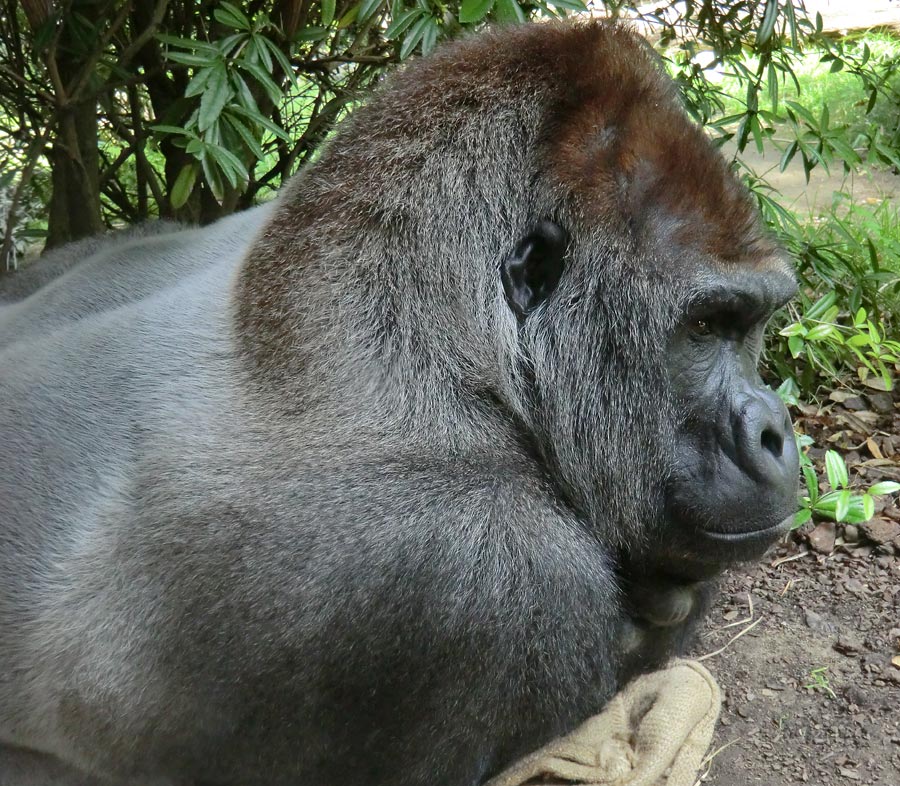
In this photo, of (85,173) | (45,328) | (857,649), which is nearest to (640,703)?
(857,649)

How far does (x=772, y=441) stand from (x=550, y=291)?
20.9 inches

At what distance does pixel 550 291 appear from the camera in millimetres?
2006

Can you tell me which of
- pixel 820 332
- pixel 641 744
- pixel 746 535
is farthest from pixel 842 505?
pixel 746 535

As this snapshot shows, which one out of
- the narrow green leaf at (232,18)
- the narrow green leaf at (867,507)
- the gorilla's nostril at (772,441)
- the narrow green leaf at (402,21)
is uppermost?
the narrow green leaf at (232,18)

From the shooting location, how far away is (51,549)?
2035mm

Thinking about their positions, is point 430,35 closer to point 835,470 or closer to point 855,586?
point 835,470

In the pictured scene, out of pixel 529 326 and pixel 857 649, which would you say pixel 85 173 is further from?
pixel 857 649

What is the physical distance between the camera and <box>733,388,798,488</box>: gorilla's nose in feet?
6.49

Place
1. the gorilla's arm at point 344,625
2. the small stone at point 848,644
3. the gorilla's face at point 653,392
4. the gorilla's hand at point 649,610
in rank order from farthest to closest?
1. the small stone at point 848,644
2. the gorilla's hand at point 649,610
3. the gorilla's face at point 653,392
4. the gorilla's arm at point 344,625

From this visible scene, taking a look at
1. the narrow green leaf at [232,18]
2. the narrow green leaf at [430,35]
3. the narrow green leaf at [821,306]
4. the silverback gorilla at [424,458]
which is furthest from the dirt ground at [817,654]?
the narrow green leaf at [232,18]

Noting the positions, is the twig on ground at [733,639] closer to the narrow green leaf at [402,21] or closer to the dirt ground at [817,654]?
the dirt ground at [817,654]

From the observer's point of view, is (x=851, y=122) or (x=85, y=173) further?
(x=851, y=122)

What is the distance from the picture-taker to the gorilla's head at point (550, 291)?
195 cm

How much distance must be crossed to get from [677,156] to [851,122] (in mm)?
5121
